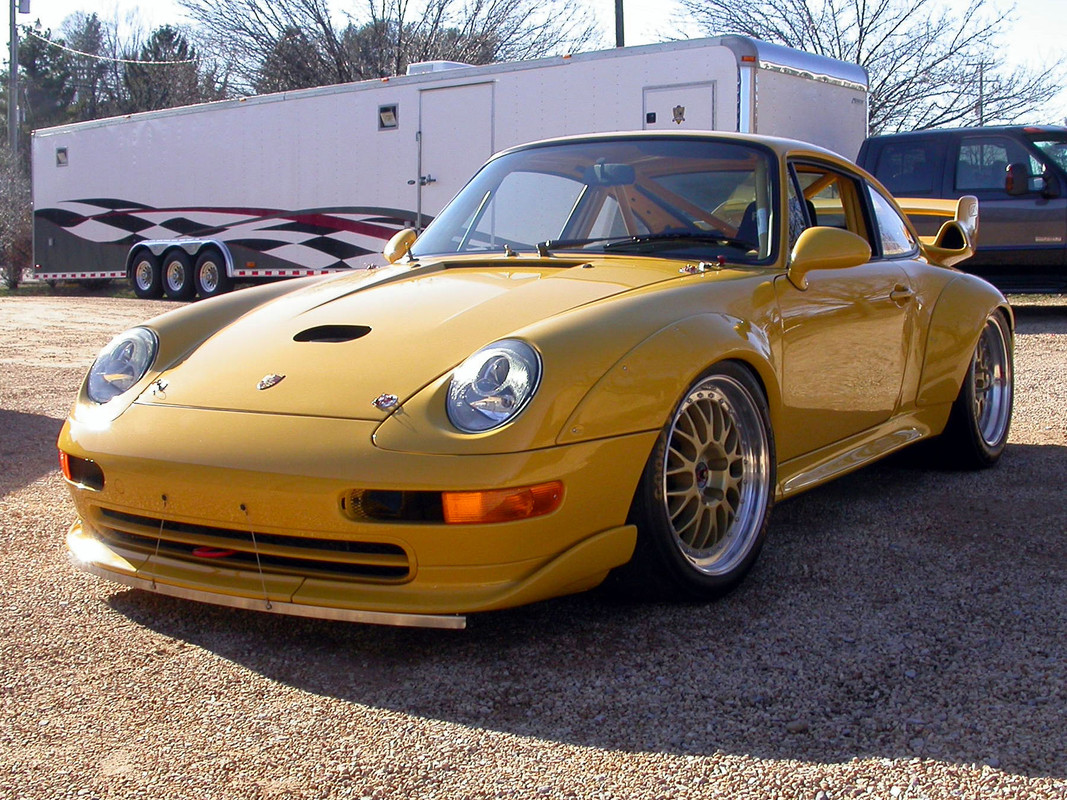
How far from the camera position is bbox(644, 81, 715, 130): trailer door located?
34.8ft

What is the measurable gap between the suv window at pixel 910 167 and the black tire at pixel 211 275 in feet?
29.6

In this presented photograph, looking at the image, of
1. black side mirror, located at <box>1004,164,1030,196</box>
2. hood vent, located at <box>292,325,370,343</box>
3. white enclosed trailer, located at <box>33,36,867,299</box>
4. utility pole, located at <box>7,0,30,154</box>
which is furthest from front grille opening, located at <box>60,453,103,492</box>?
utility pole, located at <box>7,0,30,154</box>

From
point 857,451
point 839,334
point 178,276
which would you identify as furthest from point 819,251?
point 178,276

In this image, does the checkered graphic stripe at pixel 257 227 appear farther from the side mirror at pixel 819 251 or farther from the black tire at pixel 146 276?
the side mirror at pixel 819 251

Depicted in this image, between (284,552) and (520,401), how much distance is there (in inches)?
26.0

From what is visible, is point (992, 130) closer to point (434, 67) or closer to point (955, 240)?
point (434, 67)

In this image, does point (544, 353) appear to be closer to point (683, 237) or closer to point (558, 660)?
point (558, 660)

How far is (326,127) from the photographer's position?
14.8 m

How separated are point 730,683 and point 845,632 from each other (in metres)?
0.48

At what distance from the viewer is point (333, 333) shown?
3.29m

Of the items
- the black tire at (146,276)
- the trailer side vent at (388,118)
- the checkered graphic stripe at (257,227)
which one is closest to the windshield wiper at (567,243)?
the checkered graphic stripe at (257,227)

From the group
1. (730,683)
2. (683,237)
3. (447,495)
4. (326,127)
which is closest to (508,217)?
(683,237)

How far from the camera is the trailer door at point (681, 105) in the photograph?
10.6 metres

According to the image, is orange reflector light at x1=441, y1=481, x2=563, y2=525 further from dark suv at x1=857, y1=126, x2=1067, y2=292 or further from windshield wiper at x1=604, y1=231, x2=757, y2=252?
dark suv at x1=857, y1=126, x2=1067, y2=292
